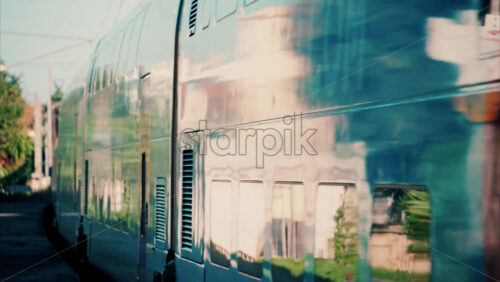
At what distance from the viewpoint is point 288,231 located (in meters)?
4.52

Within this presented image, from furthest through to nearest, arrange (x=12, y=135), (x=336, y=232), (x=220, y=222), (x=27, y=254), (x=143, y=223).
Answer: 1. (x=12, y=135)
2. (x=27, y=254)
3. (x=143, y=223)
4. (x=220, y=222)
5. (x=336, y=232)

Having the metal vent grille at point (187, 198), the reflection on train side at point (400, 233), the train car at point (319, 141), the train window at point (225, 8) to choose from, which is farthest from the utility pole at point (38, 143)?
the reflection on train side at point (400, 233)

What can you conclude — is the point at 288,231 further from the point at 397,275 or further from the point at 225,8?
the point at 225,8

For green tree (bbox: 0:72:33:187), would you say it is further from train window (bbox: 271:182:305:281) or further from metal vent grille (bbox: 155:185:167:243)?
train window (bbox: 271:182:305:281)

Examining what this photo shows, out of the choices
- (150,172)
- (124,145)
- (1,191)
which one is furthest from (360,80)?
(1,191)

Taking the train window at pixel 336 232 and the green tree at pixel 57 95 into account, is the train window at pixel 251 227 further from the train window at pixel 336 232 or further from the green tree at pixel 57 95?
the green tree at pixel 57 95

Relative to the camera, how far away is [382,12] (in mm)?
3686

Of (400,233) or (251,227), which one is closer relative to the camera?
(400,233)

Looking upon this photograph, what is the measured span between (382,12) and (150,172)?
4.64 m

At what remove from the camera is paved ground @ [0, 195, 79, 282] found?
1262 centimetres

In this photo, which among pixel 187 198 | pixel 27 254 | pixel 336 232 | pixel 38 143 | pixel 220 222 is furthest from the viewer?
pixel 38 143

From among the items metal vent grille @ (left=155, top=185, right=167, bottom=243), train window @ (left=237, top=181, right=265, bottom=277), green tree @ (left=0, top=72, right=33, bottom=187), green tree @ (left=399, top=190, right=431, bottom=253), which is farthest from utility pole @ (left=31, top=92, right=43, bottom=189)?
green tree @ (left=399, top=190, right=431, bottom=253)

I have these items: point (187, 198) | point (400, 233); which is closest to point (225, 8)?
point (187, 198)

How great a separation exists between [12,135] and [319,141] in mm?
55965
